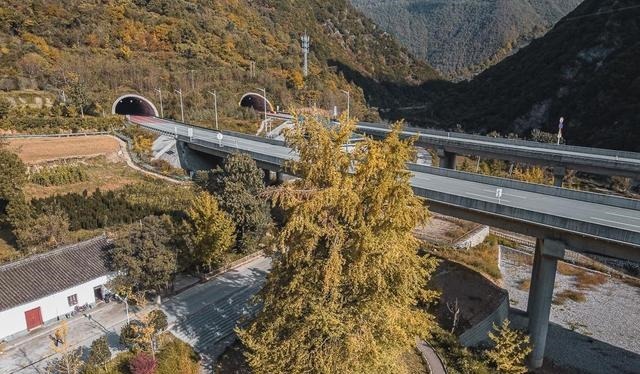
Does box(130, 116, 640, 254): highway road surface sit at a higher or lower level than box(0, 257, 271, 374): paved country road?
higher

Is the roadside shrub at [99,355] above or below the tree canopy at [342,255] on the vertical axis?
below

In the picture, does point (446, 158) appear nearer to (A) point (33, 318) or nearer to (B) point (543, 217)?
(B) point (543, 217)

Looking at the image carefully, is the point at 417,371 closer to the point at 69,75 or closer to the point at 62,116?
the point at 62,116

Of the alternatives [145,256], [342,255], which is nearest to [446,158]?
[145,256]

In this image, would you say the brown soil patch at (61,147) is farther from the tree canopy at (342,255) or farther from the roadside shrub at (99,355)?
the tree canopy at (342,255)

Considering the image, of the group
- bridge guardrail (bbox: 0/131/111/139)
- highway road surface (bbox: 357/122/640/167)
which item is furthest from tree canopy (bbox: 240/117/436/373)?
bridge guardrail (bbox: 0/131/111/139)

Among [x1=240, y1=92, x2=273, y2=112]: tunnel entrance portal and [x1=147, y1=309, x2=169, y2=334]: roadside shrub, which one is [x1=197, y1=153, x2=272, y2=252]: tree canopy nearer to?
[x1=147, y1=309, x2=169, y2=334]: roadside shrub

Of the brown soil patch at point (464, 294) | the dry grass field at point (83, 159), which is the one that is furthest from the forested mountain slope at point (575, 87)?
the dry grass field at point (83, 159)

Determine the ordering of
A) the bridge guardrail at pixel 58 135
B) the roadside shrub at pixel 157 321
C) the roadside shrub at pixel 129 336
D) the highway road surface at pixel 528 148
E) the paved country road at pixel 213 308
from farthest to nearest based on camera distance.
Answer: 1. the bridge guardrail at pixel 58 135
2. the highway road surface at pixel 528 148
3. the paved country road at pixel 213 308
4. the roadside shrub at pixel 157 321
5. the roadside shrub at pixel 129 336
